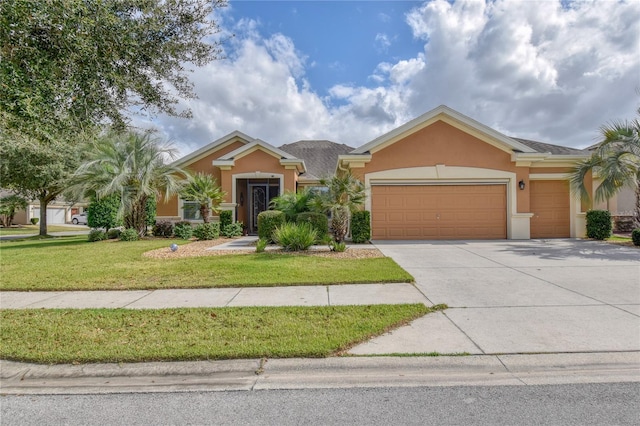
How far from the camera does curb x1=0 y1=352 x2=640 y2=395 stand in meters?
3.27

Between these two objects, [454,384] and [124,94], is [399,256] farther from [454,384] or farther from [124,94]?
[124,94]

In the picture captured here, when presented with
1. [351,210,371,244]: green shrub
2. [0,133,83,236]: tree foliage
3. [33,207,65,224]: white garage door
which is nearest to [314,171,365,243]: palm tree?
[351,210,371,244]: green shrub

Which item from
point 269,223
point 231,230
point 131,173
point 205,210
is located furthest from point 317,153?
point 131,173

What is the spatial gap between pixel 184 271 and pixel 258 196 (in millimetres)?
10166

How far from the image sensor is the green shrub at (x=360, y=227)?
13.2 meters

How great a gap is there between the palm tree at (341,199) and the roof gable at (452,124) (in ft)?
9.73

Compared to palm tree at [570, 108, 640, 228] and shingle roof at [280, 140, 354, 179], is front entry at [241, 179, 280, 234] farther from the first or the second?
palm tree at [570, 108, 640, 228]

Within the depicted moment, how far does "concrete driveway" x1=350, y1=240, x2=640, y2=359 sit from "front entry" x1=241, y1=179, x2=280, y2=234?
363 inches

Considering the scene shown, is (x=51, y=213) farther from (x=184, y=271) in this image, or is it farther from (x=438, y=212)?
(x=438, y=212)

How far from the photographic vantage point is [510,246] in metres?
12.1

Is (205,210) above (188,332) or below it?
above

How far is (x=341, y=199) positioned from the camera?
11812 millimetres

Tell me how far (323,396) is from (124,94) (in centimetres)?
611

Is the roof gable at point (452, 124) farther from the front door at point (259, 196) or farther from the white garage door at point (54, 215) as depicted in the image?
the white garage door at point (54, 215)
